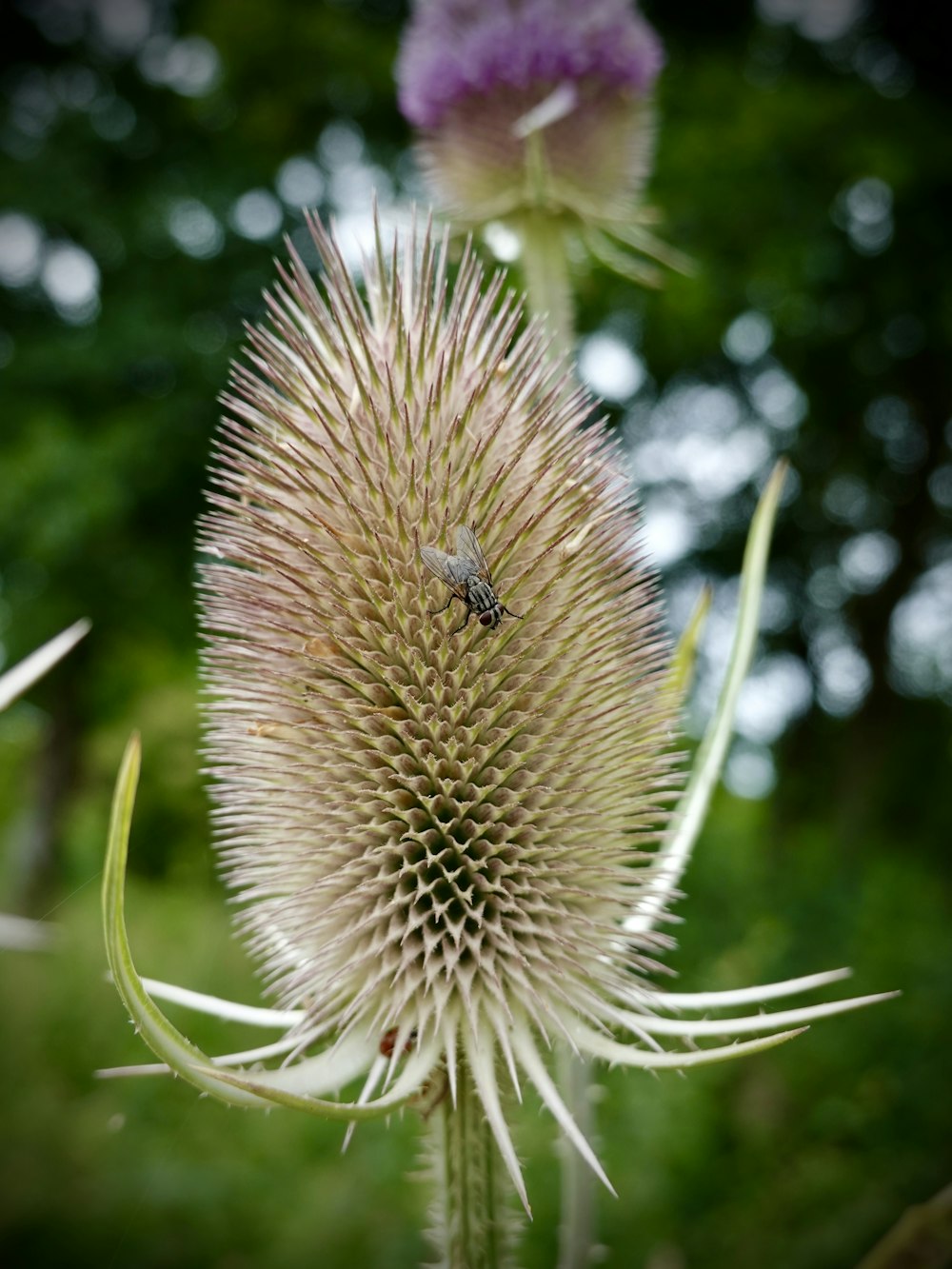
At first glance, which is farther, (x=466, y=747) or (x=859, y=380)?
(x=859, y=380)

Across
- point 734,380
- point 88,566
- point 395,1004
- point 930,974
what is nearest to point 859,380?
point 734,380

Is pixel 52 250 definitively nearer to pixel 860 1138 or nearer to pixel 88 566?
pixel 88 566

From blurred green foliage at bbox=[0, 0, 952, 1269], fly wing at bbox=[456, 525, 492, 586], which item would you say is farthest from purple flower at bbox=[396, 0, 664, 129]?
fly wing at bbox=[456, 525, 492, 586]

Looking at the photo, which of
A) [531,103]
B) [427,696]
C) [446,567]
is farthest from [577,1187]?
[531,103]

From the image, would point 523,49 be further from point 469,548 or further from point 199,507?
point 199,507

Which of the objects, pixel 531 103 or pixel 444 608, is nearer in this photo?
pixel 444 608

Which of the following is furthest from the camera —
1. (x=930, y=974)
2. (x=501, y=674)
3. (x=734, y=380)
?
(x=734, y=380)
